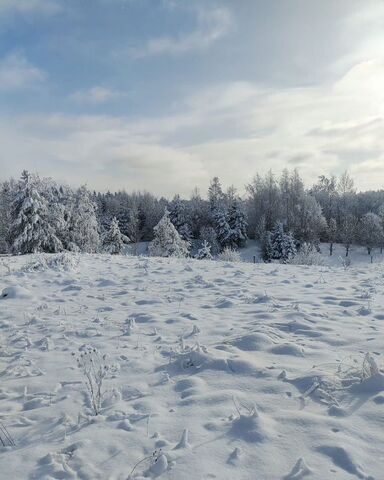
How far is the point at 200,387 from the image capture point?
3939 mm

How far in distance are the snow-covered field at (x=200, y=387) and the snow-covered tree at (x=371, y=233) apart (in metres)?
47.8

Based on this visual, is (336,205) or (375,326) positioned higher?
(336,205)

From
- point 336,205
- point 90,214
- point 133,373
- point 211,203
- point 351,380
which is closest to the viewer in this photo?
point 351,380

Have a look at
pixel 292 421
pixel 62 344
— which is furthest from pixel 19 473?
pixel 62 344

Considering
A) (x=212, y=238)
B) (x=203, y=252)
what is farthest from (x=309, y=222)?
(x=203, y=252)

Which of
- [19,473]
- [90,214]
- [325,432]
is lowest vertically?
[19,473]

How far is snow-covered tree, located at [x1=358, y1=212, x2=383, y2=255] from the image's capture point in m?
50.7

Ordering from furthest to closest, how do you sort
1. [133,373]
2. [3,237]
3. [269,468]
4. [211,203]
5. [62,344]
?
[211,203] < [3,237] < [62,344] < [133,373] < [269,468]

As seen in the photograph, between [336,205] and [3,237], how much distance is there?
54634 mm

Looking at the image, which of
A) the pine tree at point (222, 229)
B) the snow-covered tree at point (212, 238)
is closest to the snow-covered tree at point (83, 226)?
the snow-covered tree at point (212, 238)

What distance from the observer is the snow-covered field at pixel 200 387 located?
9.00ft

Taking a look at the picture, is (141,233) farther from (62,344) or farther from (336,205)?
(62,344)

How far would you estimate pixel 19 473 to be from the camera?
8.86 ft

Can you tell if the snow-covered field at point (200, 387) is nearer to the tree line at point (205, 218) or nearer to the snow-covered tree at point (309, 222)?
the tree line at point (205, 218)
